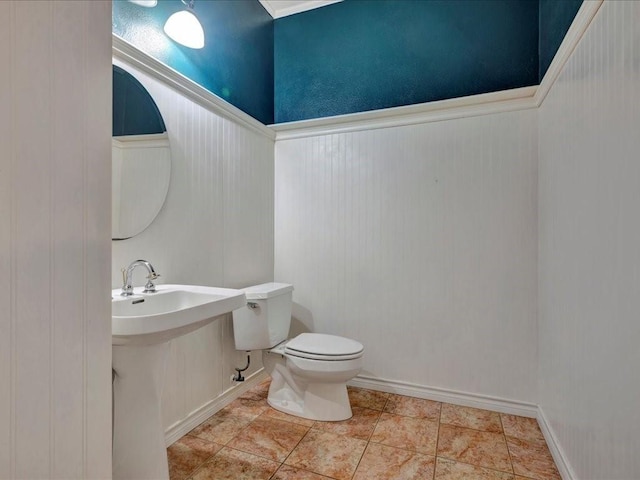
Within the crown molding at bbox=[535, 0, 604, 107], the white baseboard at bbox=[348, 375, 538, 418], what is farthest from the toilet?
the crown molding at bbox=[535, 0, 604, 107]

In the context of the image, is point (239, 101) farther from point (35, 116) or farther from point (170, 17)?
point (35, 116)

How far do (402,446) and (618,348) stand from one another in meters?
1.10

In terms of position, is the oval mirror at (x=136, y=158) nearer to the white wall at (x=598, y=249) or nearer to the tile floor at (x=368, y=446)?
the tile floor at (x=368, y=446)

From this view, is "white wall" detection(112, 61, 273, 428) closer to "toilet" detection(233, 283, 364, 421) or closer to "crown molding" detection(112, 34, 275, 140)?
"crown molding" detection(112, 34, 275, 140)

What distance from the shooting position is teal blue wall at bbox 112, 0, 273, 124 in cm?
162

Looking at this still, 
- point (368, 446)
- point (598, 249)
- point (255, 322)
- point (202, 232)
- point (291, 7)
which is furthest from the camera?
point (291, 7)

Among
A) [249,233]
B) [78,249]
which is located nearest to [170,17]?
[249,233]

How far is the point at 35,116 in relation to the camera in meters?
0.68

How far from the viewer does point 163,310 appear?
1543mm

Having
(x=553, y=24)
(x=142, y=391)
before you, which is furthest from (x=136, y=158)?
(x=553, y=24)

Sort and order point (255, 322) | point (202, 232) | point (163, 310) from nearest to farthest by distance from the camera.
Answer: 1. point (163, 310)
2. point (202, 232)
3. point (255, 322)

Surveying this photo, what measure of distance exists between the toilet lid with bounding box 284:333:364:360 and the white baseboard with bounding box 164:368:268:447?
0.50 metres

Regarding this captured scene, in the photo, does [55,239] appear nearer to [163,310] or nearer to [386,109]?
[163,310]

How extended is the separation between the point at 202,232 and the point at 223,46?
1226 mm
